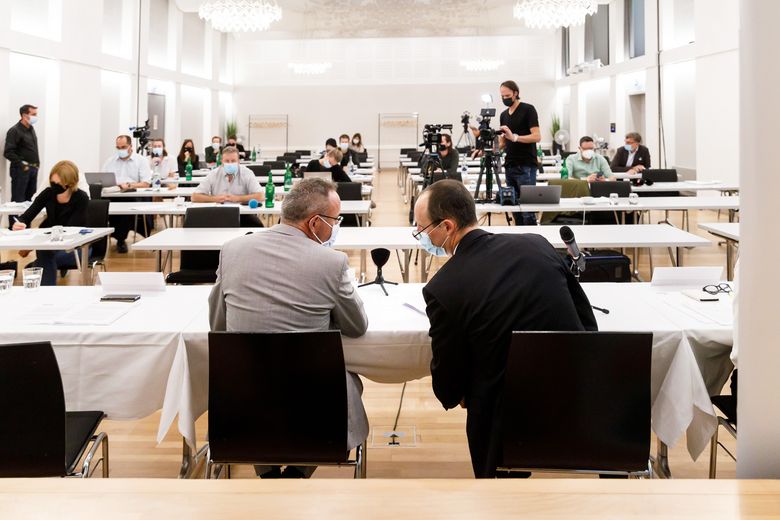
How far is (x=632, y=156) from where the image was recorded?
9086 mm

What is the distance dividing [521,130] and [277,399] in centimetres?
467

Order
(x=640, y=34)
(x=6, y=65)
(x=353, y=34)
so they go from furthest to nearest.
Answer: (x=353, y=34), (x=640, y=34), (x=6, y=65)

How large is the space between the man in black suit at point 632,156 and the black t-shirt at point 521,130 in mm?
3517

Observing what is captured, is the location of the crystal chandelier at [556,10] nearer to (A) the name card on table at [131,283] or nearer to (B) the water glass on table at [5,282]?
(A) the name card on table at [131,283]

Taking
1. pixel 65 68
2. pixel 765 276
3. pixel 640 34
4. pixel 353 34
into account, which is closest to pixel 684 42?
pixel 640 34

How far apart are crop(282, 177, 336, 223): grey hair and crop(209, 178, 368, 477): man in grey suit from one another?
186 mm

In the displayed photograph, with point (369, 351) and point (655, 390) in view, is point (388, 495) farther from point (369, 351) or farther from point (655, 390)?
point (655, 390)

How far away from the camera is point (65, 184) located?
488 centimetres

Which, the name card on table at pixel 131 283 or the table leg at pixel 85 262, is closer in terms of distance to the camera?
the name card on table at pixel 131 283

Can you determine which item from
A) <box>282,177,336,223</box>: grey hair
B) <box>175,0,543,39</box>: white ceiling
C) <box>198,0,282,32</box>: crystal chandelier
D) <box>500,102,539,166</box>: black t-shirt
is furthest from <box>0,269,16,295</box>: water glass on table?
<box>175,0,543,39</box>: white ceiling

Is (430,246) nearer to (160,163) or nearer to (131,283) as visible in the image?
(131,283)

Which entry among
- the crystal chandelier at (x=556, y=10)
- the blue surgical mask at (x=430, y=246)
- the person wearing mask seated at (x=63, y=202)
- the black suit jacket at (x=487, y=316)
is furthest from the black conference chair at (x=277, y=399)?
the crystal chandelier at (x=556, y=10)

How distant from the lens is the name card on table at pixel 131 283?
2.68 metres

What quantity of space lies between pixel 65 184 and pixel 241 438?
3.84 m
